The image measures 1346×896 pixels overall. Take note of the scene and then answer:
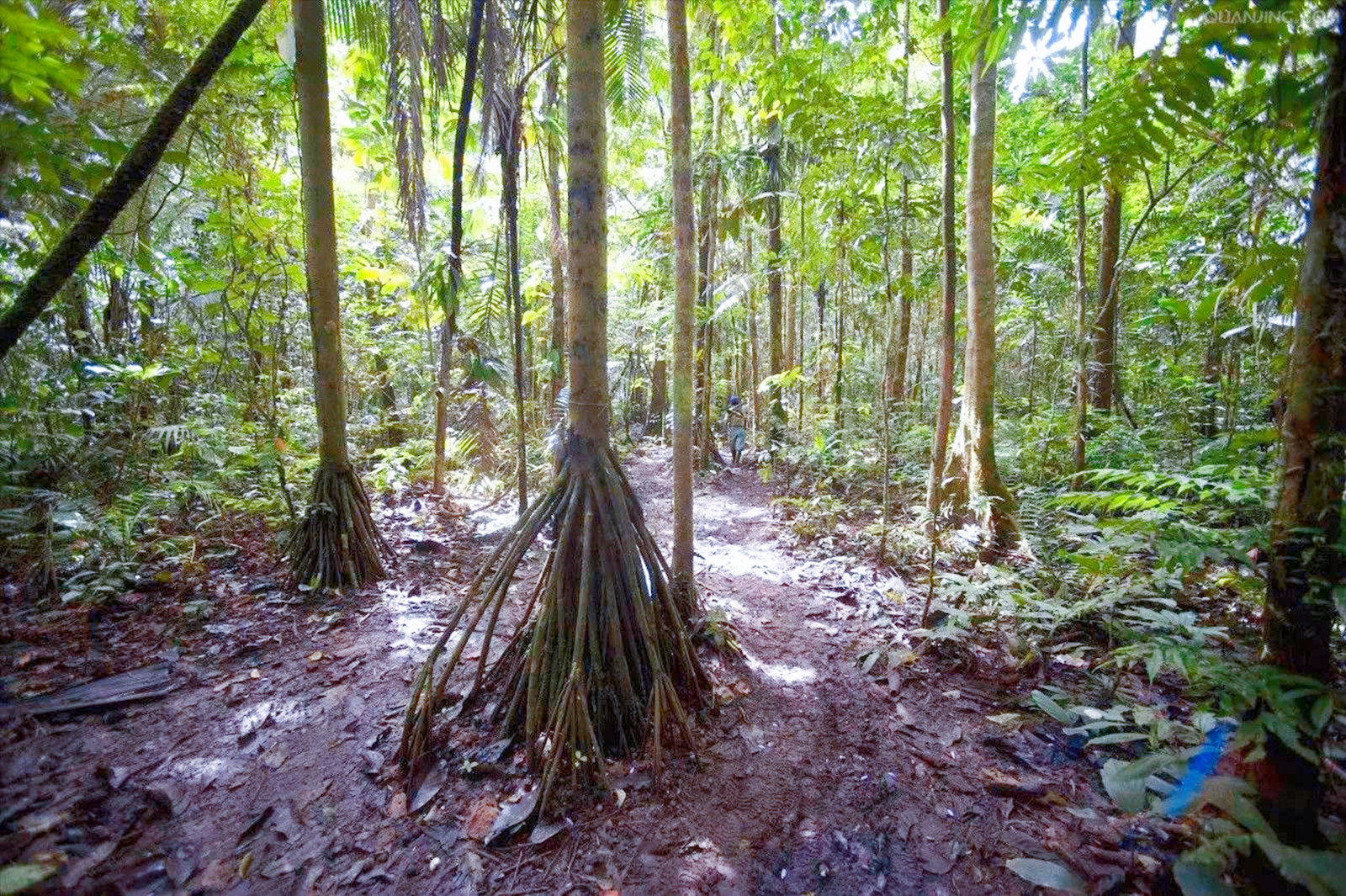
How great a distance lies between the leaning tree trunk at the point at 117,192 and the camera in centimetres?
314

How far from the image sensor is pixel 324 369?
17.1 feet

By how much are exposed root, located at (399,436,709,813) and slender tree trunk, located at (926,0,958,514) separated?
328 centimetres

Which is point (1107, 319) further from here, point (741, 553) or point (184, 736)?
point (184, 736)

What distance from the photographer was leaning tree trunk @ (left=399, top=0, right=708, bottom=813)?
9.82 ft

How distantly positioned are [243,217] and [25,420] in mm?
2693

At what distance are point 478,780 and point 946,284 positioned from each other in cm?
570

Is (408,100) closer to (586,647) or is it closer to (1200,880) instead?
(586,647)

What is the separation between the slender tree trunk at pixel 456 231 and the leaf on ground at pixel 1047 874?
6.85 metres

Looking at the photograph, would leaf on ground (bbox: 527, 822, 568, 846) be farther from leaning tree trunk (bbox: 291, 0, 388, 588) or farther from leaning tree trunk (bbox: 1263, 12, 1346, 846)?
leaning tree trunk (bbox: 291, 0, 388, 588)

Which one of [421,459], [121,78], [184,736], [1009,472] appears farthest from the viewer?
[421,459]

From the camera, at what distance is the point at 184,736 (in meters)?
3.16

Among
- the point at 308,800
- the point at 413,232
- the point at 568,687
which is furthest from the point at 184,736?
the point at 413,232

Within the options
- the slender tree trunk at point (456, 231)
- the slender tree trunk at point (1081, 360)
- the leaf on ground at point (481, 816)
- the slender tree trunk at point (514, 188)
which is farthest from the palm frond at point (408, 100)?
the slender tree trunk at point (1081, 360)

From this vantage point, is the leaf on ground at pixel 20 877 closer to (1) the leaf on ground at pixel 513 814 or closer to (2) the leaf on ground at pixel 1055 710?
(1) the leaf on ground at pixel 513 814
